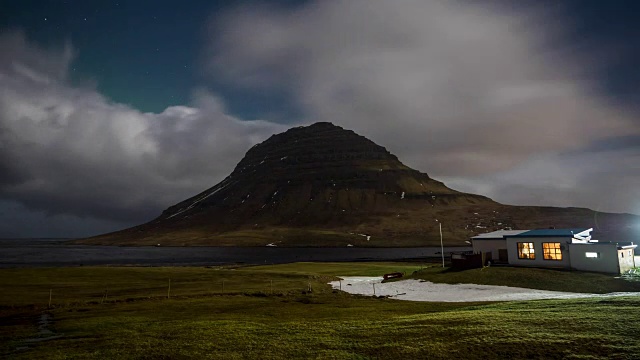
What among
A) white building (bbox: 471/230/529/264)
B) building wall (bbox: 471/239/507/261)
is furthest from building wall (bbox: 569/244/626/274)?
building wall (bbox: 471/239/507/261)

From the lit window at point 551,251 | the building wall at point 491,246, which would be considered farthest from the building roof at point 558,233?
the building wall at point 491,246

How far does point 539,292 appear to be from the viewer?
51.9 metres

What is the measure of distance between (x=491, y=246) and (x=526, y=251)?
344 inches

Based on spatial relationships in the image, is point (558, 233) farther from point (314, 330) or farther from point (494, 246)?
point (314, 330)

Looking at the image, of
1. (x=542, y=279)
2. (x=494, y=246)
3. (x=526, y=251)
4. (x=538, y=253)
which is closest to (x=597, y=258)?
(x=538, y=253)

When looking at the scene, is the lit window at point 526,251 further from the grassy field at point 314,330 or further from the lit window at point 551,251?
the grassy field at point 314,330

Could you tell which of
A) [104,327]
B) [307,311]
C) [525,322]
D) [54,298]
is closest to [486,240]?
[307,311]

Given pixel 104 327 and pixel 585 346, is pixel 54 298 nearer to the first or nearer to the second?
pixel 104 327

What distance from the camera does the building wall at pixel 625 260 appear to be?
59.2 meters

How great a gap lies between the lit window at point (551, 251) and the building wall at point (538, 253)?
0.47 m

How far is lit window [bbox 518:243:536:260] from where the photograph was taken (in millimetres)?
68938

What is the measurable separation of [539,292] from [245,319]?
38.1m

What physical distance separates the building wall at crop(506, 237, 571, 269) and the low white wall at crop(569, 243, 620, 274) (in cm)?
104

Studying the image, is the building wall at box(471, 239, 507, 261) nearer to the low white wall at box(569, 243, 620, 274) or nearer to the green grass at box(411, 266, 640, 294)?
the green grass at box(411, 266, 640, 294)
